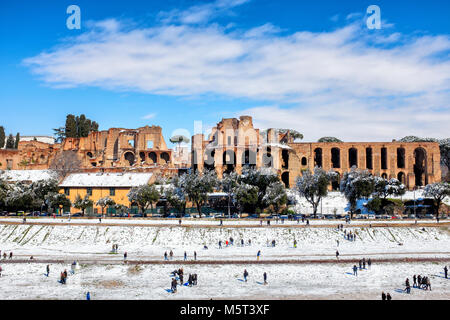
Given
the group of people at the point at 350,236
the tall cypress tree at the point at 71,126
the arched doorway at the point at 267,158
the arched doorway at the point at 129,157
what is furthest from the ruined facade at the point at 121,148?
the group of people at the point at 350,236

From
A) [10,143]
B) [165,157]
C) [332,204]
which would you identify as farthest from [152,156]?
[10,143]

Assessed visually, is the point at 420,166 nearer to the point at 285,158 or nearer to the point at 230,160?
the point at 285,158

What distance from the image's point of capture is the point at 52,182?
56219 millimetres

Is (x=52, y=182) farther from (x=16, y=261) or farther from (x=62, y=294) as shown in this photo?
(x=62, y=294)

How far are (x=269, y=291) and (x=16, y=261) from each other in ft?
Result: 71.2

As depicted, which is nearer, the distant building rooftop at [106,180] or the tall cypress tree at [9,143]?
the distant building rooftop at [106,180]

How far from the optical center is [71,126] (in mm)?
96312

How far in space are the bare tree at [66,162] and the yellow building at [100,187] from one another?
50.3 ft

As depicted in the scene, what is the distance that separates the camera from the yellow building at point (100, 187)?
5878 centimetres

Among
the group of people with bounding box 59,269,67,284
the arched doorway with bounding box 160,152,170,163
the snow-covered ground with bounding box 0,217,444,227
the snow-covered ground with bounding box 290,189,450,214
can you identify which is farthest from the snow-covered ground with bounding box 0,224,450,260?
the arched doorway with bounding box 160,152,170,163

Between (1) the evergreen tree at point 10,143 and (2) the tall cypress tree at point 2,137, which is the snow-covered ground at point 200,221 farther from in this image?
(1) the evergreen tree at point 10,143

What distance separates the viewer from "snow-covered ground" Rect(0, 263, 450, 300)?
27266 millimetres

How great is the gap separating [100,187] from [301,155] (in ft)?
128
